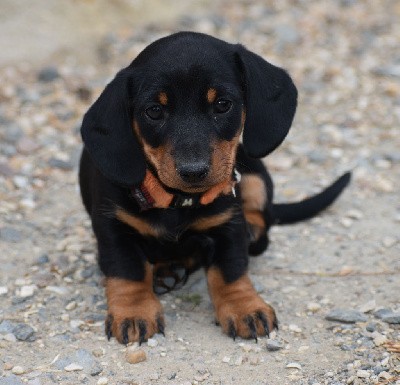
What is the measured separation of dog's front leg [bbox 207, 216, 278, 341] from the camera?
168 inches

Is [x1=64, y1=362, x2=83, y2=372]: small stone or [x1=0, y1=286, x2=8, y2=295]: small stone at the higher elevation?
[x1=0, y1=286, x2=8, y2=295]: small stone

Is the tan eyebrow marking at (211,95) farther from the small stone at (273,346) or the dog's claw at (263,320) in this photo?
the small stone at (273,346)

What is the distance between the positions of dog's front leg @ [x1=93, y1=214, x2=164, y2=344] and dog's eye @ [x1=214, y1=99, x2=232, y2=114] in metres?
0.83

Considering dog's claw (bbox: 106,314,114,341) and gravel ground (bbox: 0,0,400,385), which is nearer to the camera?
gravel ground (bbox: 0,0,400,385)

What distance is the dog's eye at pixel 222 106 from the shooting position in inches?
159

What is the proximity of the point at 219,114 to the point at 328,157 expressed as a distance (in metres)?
2.84

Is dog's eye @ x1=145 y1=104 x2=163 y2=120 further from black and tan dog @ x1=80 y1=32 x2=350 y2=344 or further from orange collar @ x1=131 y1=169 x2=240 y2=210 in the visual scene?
orange collar @ x1=131 y1=169 x2=240 y2=210

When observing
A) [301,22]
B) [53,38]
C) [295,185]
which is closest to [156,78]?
[295,185]

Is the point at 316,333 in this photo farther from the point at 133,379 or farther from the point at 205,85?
the point at 205,85

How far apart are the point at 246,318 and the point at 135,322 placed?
58 centimetres

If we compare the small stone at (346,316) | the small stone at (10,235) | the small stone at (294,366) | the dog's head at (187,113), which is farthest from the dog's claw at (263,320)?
the small stone at (10,235)

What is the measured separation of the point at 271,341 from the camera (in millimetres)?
4191

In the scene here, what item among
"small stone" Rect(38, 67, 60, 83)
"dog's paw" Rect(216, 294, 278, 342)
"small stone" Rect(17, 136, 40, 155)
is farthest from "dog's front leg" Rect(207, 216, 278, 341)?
"small stone" Rect(38, 67, 60, 83)

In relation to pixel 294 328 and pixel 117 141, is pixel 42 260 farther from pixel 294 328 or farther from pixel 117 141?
pixel 294 328
